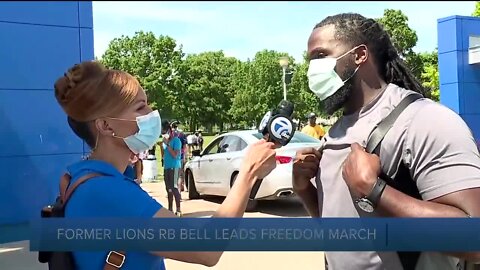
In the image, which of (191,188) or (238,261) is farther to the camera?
(191,188)

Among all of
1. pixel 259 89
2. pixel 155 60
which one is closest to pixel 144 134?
pixel 155 60

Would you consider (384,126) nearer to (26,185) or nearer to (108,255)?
(108,255)

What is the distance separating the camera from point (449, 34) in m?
13.1

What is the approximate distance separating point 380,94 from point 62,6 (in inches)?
266

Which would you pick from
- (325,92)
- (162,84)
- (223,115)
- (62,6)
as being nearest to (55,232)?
(325,92)

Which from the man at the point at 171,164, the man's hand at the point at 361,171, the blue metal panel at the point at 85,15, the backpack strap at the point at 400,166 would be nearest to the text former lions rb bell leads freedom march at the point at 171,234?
the backpack strap at the point at 400,166

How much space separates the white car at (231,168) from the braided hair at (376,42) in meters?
5.57

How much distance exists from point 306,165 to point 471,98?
12.4 metres

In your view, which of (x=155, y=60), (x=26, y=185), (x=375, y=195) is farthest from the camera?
(x=155, y=60)

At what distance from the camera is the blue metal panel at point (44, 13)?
715 centimetres

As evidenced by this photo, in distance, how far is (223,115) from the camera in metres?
59.2

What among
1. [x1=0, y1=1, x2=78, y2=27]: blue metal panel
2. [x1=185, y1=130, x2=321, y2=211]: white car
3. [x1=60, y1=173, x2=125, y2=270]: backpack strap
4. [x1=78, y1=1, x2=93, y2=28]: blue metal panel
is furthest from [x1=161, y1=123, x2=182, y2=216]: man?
[x1=60, y1=173, x2=125, y2=270]: backpack strap

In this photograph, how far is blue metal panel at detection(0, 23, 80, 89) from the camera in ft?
23.8

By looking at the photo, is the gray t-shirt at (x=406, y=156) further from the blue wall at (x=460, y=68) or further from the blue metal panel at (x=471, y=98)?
the blue metal panel at (x=471, y=98)
